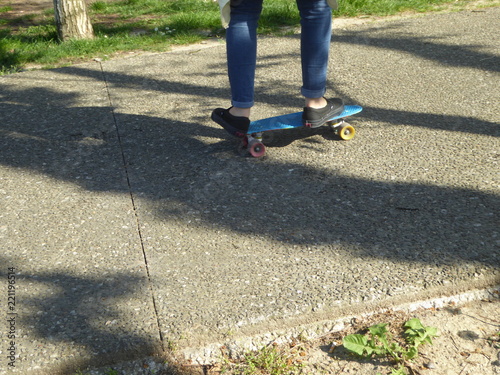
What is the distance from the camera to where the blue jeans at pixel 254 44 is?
344cm

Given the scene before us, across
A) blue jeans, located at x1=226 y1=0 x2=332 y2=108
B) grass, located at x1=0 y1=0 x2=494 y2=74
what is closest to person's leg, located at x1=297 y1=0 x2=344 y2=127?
blue jeans, located at x1=226 y1=0 x2=332 y2=108

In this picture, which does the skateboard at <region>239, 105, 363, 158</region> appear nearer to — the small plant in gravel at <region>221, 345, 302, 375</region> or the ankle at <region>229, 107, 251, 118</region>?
the ankle at <region>229, 107, 251, 118</region>

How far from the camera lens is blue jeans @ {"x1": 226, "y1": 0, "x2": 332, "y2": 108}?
11.3 ft

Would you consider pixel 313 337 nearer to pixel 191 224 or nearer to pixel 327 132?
pixel 191 224

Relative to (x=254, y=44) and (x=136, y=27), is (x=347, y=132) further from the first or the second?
(x=136, y=27)

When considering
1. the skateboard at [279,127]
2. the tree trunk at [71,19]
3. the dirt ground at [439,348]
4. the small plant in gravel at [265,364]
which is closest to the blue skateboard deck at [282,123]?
the skateboard at [279,127]

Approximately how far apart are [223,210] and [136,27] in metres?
4.55

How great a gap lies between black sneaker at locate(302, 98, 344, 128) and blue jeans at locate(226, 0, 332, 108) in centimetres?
10

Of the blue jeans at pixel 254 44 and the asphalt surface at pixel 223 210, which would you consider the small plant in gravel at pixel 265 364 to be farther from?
the blue jeans at pixel 254 44

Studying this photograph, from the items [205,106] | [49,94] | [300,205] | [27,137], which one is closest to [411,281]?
[300,205]

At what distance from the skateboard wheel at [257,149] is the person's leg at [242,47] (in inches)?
9.8

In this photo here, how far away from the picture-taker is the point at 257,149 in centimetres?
377

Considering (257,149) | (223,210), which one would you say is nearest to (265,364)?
(223,210)

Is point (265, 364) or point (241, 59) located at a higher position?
point (241, 59)
